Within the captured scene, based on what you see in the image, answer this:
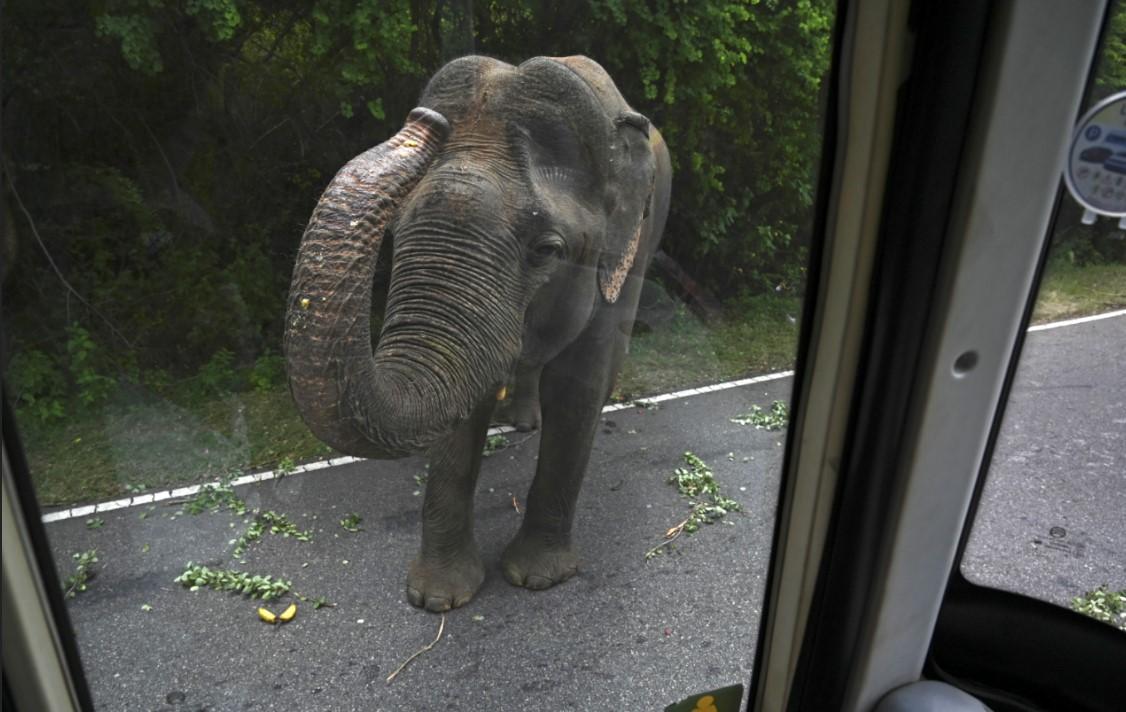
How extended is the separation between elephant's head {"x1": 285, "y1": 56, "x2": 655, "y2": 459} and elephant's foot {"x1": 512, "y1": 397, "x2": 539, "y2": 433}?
16 cm

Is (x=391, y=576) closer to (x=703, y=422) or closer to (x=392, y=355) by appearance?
(x=392, y=355)

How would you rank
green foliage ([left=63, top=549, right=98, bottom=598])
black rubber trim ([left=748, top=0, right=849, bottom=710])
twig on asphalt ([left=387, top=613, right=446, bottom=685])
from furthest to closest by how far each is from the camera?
twig on asphalt ([left=387, top=613, right=446, bottom=685]) → green foliage ([left=63, top=549, right=98, bottom=598]) → black rubber trim ([left=748, top=0, right=849, bottom=710])

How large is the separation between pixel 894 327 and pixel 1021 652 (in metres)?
0.62

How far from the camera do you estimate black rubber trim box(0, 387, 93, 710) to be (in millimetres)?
921

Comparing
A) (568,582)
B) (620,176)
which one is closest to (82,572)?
(568,582)

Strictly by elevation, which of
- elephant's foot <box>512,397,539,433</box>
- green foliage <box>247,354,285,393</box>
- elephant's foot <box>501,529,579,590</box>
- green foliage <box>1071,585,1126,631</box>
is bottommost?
elephant's foot <box>501,529,579,590</box>

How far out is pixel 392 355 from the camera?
66.9 inches

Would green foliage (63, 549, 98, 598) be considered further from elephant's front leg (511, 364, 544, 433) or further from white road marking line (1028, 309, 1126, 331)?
white road marking line (1028, 309, 1126, 331)

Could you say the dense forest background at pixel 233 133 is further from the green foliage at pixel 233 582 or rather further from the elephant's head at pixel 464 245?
the green foliage at pixel 233 582

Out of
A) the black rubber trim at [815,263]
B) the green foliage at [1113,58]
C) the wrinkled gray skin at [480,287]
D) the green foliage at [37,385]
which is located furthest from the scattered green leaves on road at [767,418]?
the green foliage at [37,385]

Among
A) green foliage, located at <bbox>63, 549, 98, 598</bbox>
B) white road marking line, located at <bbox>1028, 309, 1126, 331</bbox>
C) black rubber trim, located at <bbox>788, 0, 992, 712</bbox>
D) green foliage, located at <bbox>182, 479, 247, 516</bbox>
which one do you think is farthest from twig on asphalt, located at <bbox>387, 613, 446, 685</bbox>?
white road marking line, located at <bbox>1028, 309, 1126, 331</bbox>

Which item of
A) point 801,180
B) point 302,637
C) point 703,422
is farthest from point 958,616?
point 302,637

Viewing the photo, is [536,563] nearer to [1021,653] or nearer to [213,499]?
[213,499]

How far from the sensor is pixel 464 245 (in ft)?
5.87
